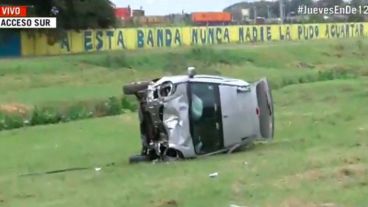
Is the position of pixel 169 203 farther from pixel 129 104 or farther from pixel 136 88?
pixel 129 104

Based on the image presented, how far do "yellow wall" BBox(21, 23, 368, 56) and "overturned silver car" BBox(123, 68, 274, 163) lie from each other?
3921 cm

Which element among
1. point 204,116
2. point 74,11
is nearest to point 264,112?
point 204,116

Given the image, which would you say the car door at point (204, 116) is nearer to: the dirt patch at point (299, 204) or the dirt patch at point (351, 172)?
the dirt patch at point (351, 172)

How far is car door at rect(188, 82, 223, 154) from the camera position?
17911 mm

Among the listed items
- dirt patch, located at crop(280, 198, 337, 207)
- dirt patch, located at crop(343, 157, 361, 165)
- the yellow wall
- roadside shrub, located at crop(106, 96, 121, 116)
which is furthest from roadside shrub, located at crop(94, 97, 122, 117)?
dirt patch, located at crop(280, 198, 337, 207)

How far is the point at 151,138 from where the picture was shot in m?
18.2

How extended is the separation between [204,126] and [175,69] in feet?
109

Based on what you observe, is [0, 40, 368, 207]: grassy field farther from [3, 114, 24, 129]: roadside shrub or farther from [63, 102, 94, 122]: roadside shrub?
[3, 114, 24, 129]: roadside shrub

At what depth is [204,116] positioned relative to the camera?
18000 mm

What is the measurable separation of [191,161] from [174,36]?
51.3 m

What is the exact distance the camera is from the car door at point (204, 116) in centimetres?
1791

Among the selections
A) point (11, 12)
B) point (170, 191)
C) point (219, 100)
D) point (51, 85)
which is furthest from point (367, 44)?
point (170, 191)

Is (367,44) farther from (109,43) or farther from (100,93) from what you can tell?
(100,93)

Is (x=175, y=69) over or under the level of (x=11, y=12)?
under
